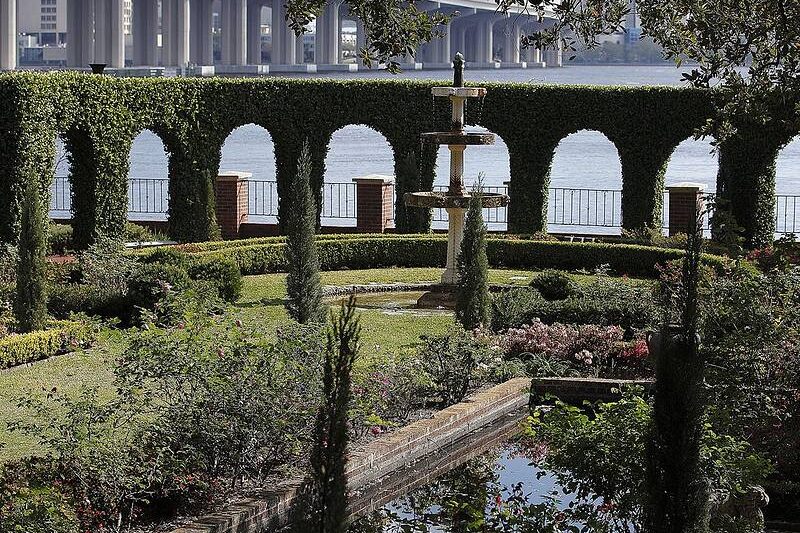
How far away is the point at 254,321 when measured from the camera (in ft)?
35.3

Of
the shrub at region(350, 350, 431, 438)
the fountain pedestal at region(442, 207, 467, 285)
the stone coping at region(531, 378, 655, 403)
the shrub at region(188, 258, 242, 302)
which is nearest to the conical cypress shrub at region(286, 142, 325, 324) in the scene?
the shrub at region(188, 258, 242, 302)

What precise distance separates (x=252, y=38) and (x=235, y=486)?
71.5 metres

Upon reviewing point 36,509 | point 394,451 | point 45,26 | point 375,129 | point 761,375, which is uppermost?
point 45,26

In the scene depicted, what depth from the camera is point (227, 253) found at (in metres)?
19.2

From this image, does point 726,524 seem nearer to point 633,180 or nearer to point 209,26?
point 633,180

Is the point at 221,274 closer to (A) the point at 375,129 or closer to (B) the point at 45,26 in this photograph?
(A) the point at 375,129

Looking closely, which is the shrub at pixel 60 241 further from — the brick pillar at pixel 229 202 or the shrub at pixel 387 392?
the shrub at pixel 387 392

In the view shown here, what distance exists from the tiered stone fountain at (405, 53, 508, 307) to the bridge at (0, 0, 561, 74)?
106 feet

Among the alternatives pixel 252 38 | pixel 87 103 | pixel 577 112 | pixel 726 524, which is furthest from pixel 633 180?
pixel 252 38

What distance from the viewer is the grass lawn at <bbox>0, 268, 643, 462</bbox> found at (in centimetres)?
1078

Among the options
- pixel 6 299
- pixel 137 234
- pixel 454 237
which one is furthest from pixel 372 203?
pixel 6 299

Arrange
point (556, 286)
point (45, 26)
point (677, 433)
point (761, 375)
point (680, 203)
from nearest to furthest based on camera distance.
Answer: point (677, 433) → point (761, 375) → point (556, 286) → point (680, 203) → point (45, 26)

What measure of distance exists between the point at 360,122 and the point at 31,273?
11754 millimetres

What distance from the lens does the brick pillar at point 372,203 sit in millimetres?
24594
